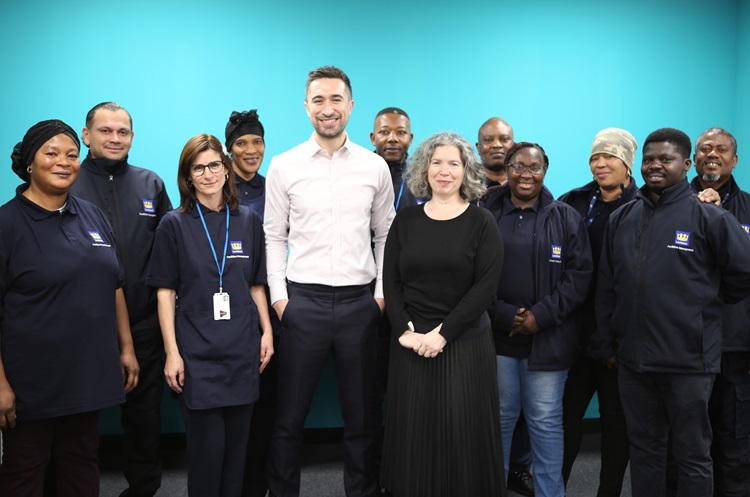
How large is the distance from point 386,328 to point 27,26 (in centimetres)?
291

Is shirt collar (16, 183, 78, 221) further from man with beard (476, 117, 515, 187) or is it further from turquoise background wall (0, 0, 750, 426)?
man with beard (476, 117, 515, 187)

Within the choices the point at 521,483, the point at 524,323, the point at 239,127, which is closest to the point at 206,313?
the point at 239,127

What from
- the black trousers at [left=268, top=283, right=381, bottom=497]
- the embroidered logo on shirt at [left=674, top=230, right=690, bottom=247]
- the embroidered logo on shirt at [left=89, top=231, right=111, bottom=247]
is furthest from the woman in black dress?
the embroidered logo on shirt at [left=89, top=231, right=111, bottom=247]

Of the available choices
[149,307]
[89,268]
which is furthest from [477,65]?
[89,268]

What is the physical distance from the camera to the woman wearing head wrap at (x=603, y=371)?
2744 mm

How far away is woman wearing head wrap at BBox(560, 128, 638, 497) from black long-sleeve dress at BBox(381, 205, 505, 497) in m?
0.64

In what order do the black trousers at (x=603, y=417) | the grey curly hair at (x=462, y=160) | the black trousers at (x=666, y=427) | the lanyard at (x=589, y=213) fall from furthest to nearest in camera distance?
the lanyard at (x=589, y=213), the black trousers at (x=603, y=417), the grey curly hair at (x=462, y=160), the black trousers at (x=666, y=427)

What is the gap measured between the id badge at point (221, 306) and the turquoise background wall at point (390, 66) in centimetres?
168

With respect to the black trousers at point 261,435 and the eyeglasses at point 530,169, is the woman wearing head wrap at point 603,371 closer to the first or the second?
the eyeglasses at point 530,169

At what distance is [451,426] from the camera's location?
2.30m

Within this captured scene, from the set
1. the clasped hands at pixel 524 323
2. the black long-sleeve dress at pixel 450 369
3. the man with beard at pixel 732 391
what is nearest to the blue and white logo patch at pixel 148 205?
the black long-sleeve dress at pixel 450 369

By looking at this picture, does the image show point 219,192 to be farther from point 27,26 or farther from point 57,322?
point 27,26

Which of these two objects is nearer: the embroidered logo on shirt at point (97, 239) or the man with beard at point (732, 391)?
the embroidered logo on shirt at point (97, 239)

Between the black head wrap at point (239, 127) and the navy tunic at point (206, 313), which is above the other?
the black head wrap at point (239, 127)
